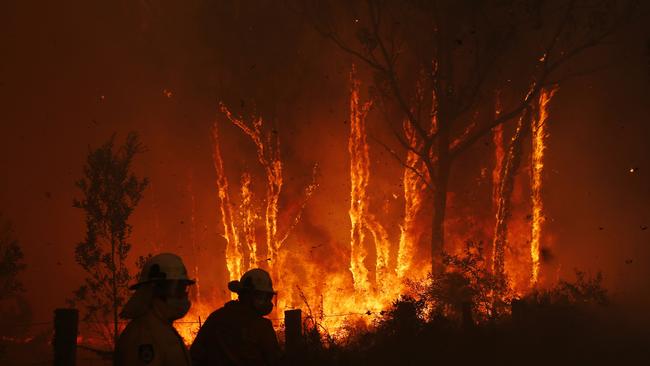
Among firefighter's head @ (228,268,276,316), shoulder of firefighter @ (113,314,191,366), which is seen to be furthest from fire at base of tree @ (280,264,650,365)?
shoulder of firefighter @ (113,314,191,366)

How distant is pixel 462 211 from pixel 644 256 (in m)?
7.12

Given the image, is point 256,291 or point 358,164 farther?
point 358,164

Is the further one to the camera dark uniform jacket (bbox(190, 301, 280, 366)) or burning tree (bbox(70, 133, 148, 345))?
burning tree (bbox(70, 133, 148, 345))

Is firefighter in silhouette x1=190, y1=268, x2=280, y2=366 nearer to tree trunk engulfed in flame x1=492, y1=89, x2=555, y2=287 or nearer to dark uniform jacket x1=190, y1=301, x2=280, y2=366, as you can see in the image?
dark uniform jacket x1=190, y1=301, x2=280, y2=366

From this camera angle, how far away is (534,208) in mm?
27266

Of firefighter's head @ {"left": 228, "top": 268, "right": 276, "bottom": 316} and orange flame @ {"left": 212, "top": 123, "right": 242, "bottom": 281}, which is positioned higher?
orange flame @ {"left": 212, "top": 123, "right": 242, "bottom": 281}

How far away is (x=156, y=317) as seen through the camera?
3889 mm

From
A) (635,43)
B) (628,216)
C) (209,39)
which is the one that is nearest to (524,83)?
(635,43)

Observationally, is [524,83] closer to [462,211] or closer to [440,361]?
[462,211]

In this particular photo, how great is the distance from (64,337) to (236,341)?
9.77ft

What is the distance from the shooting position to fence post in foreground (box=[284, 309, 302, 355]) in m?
8.65

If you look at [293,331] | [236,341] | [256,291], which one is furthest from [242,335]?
[293,331]

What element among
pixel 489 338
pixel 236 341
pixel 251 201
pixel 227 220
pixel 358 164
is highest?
pixel 358 164

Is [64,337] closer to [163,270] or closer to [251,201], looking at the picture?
[163,270]
